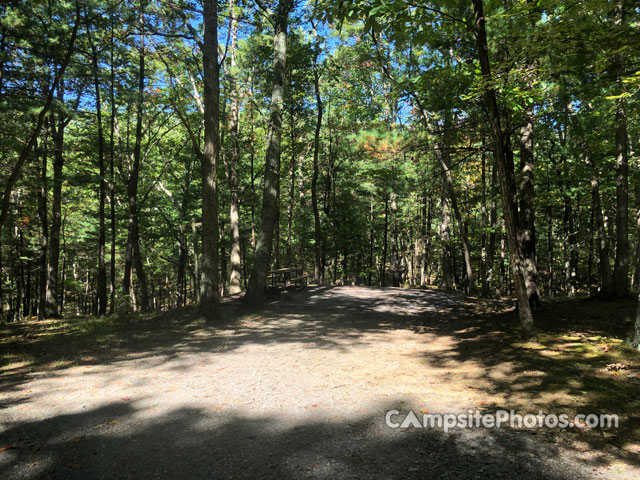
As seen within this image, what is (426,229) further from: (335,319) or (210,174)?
(210,174)

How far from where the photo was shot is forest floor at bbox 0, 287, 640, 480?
9.14 ft

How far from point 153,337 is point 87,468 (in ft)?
19.3

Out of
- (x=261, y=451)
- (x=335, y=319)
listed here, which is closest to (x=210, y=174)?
(x=335, y=319)

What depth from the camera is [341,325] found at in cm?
945

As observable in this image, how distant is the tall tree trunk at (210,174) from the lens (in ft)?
31.4

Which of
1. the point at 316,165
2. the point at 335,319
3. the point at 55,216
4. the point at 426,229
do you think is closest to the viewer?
Answer: the point at 335,319

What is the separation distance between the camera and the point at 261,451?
3006mm

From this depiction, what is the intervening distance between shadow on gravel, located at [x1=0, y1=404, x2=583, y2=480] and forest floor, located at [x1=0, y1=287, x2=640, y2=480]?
0.05 feet

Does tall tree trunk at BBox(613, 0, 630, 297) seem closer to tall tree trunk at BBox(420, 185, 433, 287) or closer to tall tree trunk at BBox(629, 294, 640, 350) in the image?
tall tree trunk at BBox(629, 294, 640, 350)

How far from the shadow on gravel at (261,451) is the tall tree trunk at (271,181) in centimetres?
776

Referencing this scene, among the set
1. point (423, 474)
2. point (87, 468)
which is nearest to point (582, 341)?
point (423, 474)

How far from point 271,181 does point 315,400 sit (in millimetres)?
8462

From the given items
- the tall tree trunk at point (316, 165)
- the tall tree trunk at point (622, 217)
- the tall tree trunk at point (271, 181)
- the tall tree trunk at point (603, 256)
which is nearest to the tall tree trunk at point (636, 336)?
the tall tree trunk at point (622, 217)

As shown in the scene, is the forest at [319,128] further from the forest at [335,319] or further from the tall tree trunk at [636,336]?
the tall tree trunk at [636,336]
